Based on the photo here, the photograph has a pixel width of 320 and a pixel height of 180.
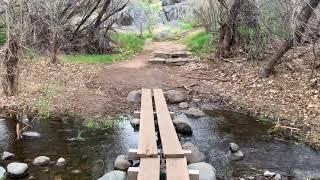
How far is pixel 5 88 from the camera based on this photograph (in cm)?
1084

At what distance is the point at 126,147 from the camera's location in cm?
820

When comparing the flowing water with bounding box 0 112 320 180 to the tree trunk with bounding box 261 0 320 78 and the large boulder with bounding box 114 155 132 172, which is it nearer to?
the large boulder with bounding box 114 155 132 172

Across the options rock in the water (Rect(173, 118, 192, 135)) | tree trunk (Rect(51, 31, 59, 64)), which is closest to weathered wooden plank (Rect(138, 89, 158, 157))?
rock in the water (Rect(173, 118, 192, 135))

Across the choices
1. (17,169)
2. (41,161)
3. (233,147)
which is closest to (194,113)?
(233,147)

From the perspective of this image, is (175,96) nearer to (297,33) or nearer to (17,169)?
(297,33)

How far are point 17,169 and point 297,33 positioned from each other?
8191 millimetres

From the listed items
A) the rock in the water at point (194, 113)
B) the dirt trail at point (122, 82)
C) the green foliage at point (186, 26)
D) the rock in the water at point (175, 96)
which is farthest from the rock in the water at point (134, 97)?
the green foliage at point (186, 26)

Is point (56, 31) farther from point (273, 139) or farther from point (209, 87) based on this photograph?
point (273, 139)

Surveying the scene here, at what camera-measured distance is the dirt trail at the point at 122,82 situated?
1107 centimetres

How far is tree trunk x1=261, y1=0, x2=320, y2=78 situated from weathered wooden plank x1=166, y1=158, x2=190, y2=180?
5758mm

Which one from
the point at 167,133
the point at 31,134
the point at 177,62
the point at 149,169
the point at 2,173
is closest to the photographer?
the point at 149,169

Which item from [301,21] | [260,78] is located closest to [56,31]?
[260,78]

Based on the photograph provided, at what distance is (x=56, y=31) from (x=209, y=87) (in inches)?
225

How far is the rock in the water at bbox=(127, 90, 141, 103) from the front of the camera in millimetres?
11617
